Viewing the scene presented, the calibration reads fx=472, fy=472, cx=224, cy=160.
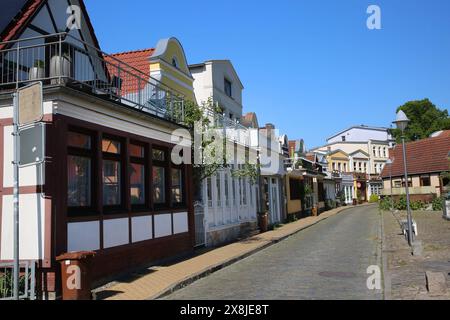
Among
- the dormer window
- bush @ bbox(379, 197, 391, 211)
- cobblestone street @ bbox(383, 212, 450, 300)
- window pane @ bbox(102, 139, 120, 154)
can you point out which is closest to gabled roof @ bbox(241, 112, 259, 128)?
the dormer window

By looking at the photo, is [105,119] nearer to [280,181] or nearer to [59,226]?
[59,226]

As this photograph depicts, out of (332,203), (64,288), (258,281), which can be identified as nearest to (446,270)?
(258,281)

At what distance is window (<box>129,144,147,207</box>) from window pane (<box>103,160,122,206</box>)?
1.98 feet

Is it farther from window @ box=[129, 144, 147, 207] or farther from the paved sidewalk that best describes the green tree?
window @ box=[129, 144, 147, 207]

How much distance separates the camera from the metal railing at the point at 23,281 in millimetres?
8297

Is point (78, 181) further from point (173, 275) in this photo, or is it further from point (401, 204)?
point (401, 204)

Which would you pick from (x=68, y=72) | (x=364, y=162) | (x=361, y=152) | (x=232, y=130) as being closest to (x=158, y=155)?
(x=68, y=72)

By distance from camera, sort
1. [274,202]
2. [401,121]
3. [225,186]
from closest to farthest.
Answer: [401,121] → [225,186] → [274,202]

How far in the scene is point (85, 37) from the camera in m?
16.1

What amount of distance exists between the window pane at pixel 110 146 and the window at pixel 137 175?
0.57 metres

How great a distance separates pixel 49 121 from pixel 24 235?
2.19m

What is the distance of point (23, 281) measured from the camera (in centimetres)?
Answer: 858

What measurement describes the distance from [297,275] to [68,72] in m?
6.79

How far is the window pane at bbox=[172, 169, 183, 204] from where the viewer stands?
1466 cm
